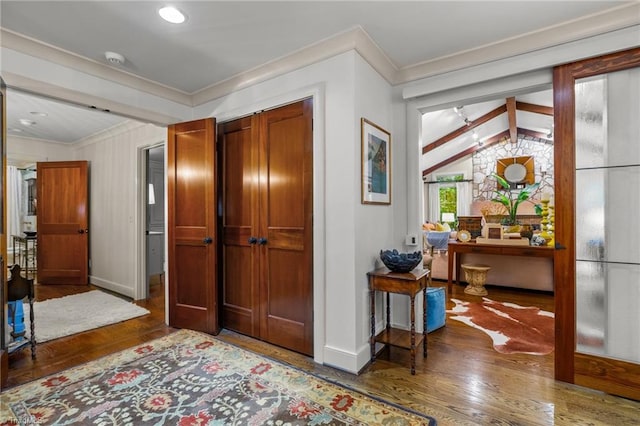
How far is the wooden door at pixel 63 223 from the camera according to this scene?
5199mm

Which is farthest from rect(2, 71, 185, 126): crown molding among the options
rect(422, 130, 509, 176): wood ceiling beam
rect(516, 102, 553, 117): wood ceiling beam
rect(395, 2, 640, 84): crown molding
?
rect(422, 130, 509, 176): wood ceiling beam

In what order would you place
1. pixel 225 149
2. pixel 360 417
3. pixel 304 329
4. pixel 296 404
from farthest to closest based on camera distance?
pixel 225 149 → pixel 304 329 → pixel 296 404 → pixel 360 417

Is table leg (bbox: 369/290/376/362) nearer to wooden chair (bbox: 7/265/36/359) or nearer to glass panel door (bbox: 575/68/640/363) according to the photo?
glass panel door (bbox: 575/68/640/363)

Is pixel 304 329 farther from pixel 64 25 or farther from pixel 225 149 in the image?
→ pixel 64 25

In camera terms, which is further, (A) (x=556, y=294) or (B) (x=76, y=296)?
(B) (x=76, y=296)

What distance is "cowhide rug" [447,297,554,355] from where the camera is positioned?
9.06 ft

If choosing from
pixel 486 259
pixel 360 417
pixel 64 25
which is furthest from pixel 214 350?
pixel 486 259

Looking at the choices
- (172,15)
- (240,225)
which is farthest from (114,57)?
(240,225)

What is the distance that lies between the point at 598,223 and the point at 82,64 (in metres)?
4.16

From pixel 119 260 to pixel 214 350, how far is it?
2980mm

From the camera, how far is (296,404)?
75.8 inches

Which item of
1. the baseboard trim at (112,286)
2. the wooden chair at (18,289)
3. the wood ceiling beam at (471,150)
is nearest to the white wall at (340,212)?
the wooden chair at (18,289)

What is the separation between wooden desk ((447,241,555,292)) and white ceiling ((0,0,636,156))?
9.36 feet

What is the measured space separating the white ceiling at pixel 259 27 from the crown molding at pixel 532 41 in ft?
0.12
